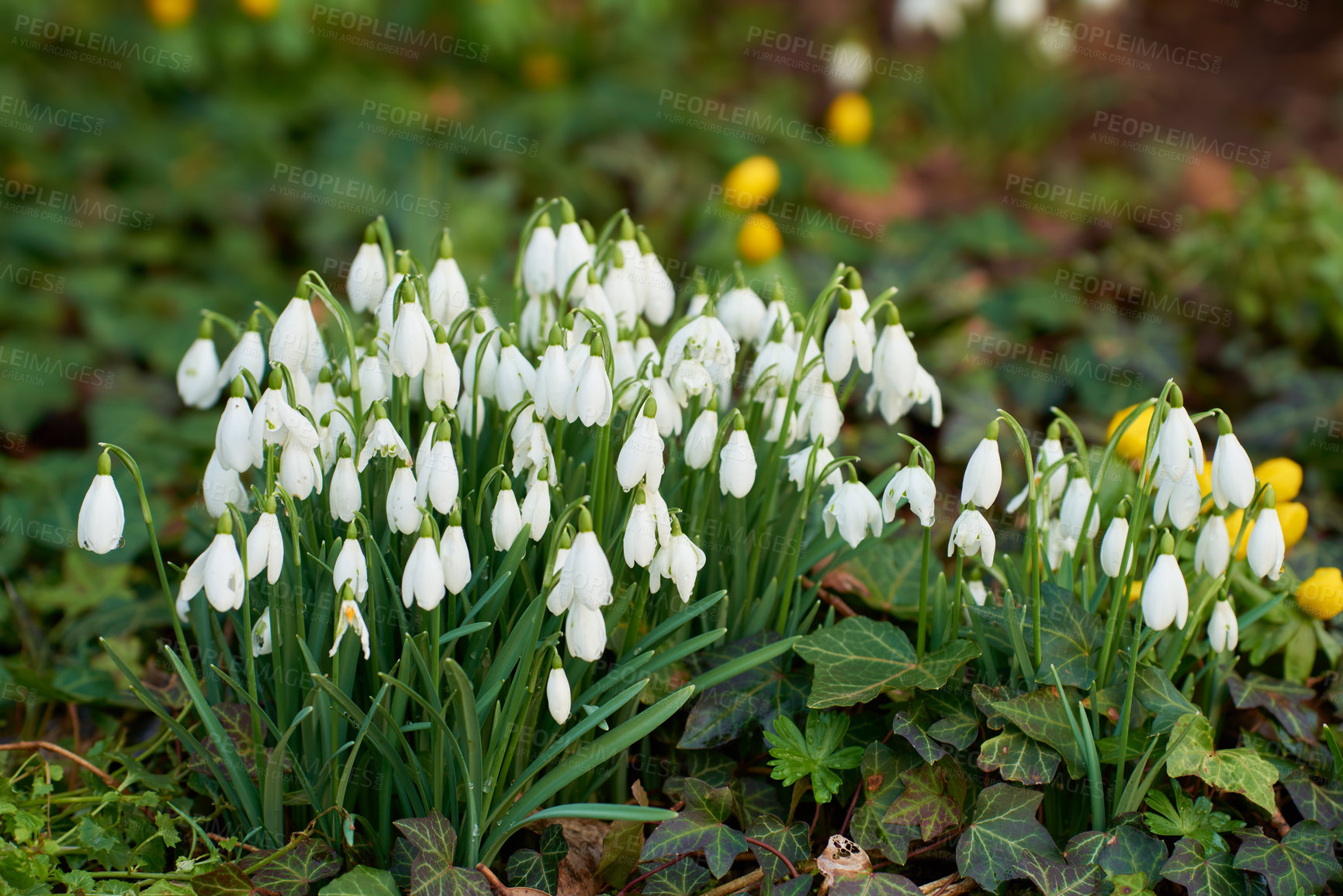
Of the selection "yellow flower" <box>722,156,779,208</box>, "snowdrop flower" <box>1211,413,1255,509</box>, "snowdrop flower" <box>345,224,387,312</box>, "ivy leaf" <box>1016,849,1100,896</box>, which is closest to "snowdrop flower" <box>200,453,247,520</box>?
"snowdrop flower" <box>345,224,387,312</box>

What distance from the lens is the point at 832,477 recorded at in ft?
7.60

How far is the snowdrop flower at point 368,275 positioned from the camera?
85.8 inches

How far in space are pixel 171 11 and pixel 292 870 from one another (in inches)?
166

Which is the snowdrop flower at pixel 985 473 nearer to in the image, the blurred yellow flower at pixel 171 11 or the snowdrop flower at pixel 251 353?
the snowdrop flower at pixel 251 353

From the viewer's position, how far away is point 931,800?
2129 mm

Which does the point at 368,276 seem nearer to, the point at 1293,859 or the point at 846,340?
the point at 846,340

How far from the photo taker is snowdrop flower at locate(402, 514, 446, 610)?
5.73 ft

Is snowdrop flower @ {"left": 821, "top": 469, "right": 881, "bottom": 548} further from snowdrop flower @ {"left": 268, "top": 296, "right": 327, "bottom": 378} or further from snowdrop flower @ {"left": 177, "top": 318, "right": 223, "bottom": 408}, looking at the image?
snowdrop flower @ {"left": 177, "top": 318, "right": 223, "bottom": 408}

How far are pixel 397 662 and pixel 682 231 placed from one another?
3298mm

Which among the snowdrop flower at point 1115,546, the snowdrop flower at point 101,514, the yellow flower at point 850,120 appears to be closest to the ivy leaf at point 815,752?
the snowdrop flower at point 1115,546

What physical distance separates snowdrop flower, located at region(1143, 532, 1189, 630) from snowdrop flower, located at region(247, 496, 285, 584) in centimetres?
147

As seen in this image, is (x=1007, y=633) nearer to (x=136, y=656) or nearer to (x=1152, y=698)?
(x=1152, y=698)

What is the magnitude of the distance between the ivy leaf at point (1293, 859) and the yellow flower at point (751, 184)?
10.0 feet

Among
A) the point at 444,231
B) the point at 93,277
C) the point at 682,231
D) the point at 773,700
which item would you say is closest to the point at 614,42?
the point at 682,231
